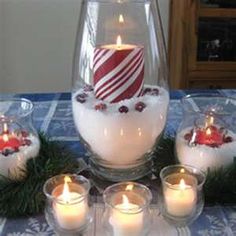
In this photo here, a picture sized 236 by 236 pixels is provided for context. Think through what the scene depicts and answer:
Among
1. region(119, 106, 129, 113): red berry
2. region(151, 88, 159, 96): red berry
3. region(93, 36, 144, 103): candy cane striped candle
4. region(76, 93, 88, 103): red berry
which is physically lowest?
region(119, 106, 129, 113): red berry

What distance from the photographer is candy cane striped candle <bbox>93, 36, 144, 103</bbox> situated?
0.73 m

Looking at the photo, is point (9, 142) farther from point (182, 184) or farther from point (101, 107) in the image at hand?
point (182, 184)

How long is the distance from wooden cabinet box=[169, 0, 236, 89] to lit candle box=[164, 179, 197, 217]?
160 cm

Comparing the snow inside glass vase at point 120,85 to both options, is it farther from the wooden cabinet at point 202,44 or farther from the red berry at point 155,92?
the wooden cabinet at point 202,44

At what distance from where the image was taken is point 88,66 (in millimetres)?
790

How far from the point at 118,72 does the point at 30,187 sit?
0.76 feet

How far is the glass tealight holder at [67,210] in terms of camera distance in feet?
2.01

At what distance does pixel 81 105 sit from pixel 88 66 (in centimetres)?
7

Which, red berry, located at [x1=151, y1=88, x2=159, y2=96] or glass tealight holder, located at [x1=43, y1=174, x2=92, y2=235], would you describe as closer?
glass tealight holder, located at [x1=43, y1=174, x2=92, y2=235]

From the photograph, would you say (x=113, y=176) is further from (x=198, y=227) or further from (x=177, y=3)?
(x=177, y=3)

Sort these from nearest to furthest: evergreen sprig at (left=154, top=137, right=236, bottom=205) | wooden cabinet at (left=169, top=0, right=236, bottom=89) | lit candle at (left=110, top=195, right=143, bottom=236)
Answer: lit candle at (left=110, top=195, right=143, bottom=236) < evergreen sprig at (left=154, top=137, right=236, bottom=205) < wooden cabinet at (left=169, top=0, right=236, bottom=89)

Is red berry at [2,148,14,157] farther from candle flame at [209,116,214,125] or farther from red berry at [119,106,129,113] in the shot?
candle flame at [209,116,214,125]

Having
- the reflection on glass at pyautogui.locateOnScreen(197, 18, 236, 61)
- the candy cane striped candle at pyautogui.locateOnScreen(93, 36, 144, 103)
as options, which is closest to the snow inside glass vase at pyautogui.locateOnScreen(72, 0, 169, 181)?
the candy cane striped candle at pyautogui.locateOnScreen(93, 36, 144, 103)

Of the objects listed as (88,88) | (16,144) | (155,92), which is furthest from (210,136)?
(16,144)
